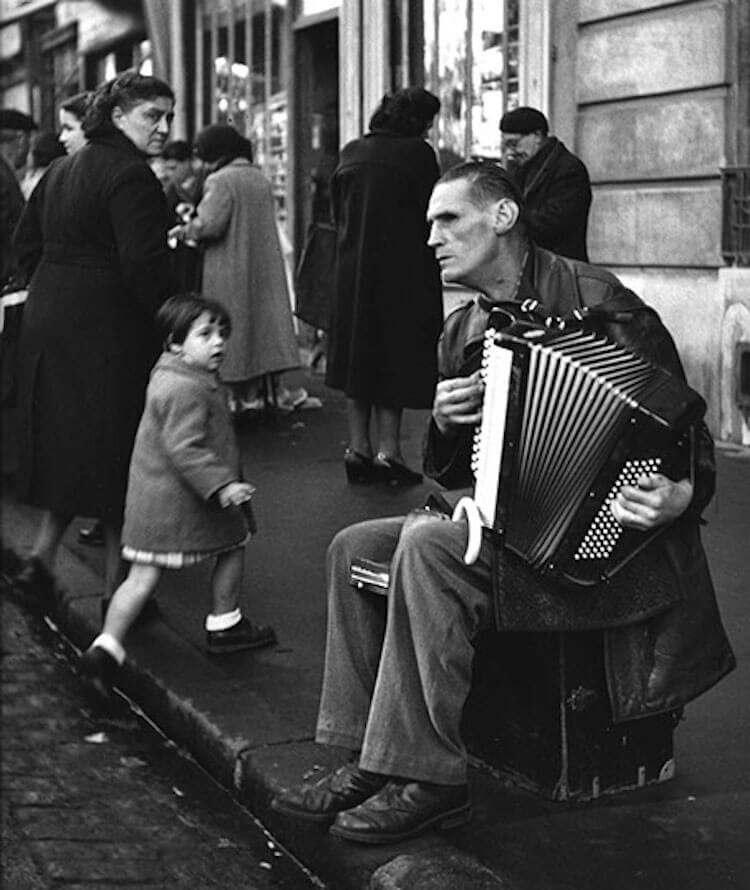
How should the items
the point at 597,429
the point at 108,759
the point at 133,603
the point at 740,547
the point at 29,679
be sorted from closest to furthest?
1. the point at 597,429
2. the point at 108,759
3. the point at 133,603
4. the point at 29,679
5. the point at 740,547

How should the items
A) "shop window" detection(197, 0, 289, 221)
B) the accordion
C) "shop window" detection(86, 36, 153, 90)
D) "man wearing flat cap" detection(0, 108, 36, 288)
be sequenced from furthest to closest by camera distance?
"shop window" detection(86, 36, 153, 90) < "shop window" detection(197, 0, 289, 221) < "man wearing flat cap" detection(0, 108, 36, 288) < the accordion

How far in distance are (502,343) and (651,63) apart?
22.1 ft

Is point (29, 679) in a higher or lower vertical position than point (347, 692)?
lower

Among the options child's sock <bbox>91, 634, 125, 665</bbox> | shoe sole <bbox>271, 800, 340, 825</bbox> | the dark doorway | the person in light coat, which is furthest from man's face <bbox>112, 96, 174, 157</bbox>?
the dark doorway

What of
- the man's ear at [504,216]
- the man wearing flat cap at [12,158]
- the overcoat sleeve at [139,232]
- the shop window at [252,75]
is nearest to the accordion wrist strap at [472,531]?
the man's ear at [504,216]

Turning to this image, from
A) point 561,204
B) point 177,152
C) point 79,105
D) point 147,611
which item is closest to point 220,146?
point 177,152

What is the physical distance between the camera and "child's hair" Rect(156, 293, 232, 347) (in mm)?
5828

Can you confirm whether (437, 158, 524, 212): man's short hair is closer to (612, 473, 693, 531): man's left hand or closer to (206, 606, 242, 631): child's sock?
(612, 473, 693, 531): man's left hand

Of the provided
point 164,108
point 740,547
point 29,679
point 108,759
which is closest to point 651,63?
point 740,547

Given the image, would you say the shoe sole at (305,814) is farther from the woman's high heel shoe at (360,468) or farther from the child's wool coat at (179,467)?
the woman's high heel shoe at (360,468)

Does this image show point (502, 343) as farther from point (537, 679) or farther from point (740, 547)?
point (740, 547)

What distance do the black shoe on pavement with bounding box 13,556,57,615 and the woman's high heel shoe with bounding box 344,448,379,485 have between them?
1.99 m

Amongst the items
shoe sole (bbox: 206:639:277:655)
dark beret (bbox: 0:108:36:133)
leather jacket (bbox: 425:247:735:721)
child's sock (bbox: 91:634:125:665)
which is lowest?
shoe sole (bbox: 206:639:277:655)

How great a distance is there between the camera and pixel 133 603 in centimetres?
574
